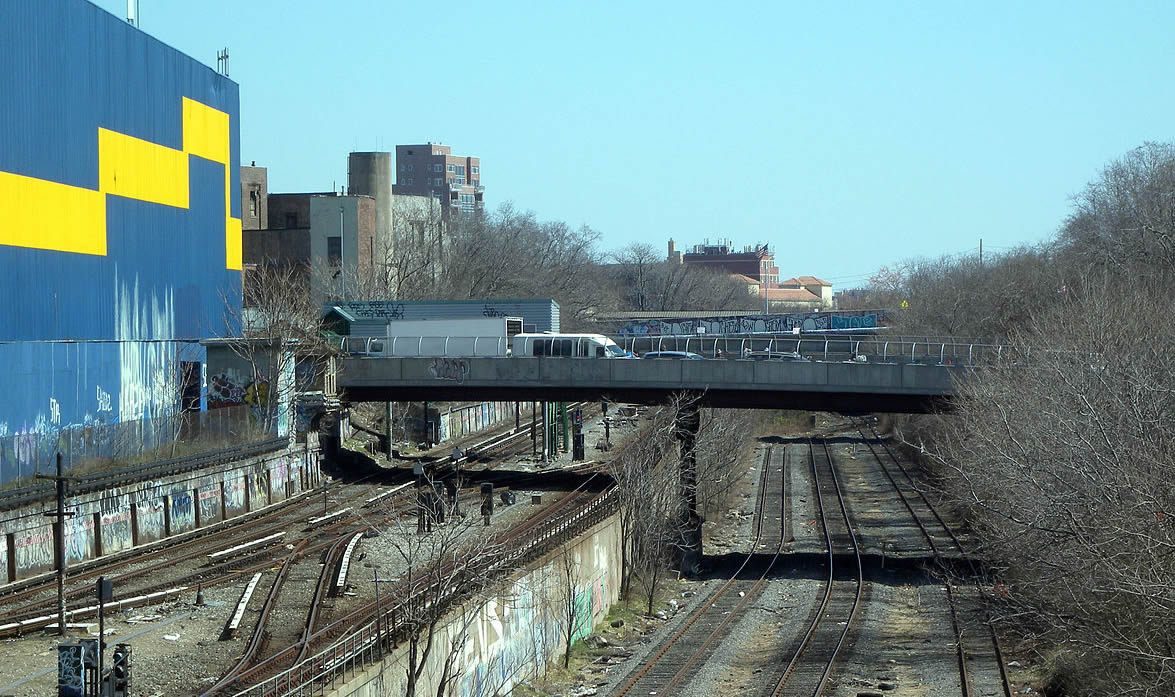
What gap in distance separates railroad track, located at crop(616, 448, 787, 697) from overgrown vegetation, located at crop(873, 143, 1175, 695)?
6.44 metres

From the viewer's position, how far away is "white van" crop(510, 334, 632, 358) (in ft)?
165

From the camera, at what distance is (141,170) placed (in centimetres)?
4044

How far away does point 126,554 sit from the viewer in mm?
30125

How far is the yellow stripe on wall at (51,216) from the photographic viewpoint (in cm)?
3375

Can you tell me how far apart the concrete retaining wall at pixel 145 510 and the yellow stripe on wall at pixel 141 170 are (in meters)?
9.31

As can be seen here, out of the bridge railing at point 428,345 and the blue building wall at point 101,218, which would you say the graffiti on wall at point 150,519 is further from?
the bridge railing at point 428,345

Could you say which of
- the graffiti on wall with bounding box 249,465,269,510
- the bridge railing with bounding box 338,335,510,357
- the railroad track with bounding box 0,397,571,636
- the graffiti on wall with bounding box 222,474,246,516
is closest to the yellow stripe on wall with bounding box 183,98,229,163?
the bridge railing with bounding box 338,335,510,357

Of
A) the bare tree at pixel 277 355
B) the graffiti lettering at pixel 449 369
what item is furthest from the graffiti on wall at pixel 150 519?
the graffiti lettering at pixel 449 369

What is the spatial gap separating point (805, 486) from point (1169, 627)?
42.9m

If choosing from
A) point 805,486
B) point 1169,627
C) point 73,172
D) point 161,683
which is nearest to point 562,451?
point 805,486

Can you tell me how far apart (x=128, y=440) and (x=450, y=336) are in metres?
19.6

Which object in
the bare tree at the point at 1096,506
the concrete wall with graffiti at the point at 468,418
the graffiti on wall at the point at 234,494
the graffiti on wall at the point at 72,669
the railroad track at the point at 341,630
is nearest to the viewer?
the graffiti on wall at the point at 72,669

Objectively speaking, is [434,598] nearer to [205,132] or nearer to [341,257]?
[205,132]

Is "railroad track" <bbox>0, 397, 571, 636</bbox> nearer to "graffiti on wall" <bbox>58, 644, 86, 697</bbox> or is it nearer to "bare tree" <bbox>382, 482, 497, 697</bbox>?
"bare tree" <bbox>382, 482, 497, 697</bbox>
